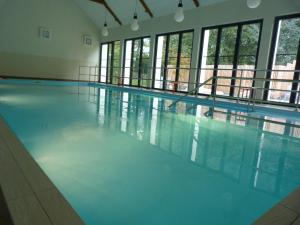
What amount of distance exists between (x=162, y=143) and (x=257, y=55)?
3.80 m

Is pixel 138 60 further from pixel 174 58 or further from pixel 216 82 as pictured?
pixel 216 82

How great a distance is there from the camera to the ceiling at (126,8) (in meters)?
5.98

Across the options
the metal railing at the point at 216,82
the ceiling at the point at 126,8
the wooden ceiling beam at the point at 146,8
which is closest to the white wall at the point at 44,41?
the ceiling at the point at 126,8

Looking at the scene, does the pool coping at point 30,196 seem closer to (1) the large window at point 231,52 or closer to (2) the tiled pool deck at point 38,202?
(2) the tiled pool deck at point 38,202

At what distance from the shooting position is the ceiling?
5980mm

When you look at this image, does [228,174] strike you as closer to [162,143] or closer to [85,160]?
[162,143]

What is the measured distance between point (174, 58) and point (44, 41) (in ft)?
16.1

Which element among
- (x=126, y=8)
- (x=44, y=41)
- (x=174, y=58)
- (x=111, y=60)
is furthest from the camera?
(x=111, y=60)

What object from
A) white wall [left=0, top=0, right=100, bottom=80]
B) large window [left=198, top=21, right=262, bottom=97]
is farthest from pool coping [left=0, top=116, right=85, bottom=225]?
white wall [left=0, top=0, right=100, bottom=80]

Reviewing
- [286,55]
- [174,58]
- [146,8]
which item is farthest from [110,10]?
[286,55]

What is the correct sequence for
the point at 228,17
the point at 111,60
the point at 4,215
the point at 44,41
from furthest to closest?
the point at 111,60
the point at 44,41
the point at 228,17
the point at 4,215

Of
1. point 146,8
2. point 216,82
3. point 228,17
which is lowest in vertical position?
point 216,82

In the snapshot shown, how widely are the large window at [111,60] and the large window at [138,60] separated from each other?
41 centimetres

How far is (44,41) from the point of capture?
8.36 m
